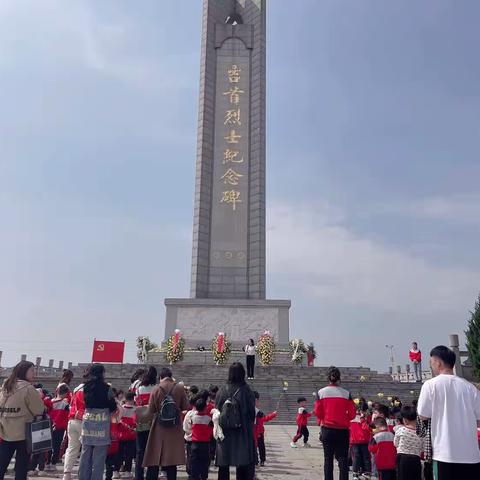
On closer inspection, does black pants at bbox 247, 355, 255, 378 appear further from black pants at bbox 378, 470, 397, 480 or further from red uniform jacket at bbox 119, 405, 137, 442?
black pants at bbox 378, 470, 397, 480

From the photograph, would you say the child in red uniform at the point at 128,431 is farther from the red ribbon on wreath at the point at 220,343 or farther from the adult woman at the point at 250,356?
the red ribbon on wreath at the point at 220,343

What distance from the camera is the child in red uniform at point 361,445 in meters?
7.38

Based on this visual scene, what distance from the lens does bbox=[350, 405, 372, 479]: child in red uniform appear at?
7.38 meters

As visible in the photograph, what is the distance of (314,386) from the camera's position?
54.5 feet

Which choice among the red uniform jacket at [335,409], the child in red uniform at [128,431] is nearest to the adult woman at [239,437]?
the red uniform jacket at [335,409]

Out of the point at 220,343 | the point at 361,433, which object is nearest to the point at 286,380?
the point at 220,343

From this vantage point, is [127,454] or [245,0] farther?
[245,0]

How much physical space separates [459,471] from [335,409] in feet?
8.13

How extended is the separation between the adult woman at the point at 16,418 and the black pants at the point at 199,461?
1.85 meters

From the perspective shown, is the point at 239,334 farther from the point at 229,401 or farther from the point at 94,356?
the point at 229,401

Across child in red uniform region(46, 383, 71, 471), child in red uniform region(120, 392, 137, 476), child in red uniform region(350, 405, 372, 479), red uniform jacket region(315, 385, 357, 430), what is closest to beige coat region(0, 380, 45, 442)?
child in red uniform region(120, 392, 137, 476)

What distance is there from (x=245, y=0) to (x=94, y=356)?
2117 cm

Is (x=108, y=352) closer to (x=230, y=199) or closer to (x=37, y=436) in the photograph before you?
(x=230, y=199)

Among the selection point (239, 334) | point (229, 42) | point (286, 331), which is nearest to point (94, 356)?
point (239, 334)
